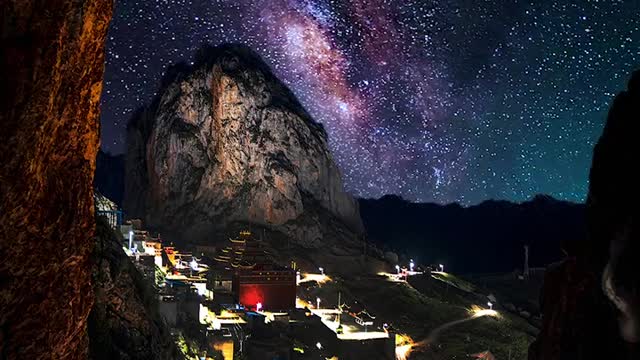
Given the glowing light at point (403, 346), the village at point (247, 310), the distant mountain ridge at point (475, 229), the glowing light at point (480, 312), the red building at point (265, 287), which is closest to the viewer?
the village at point (247, 310)

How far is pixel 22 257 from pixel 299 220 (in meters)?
76.2

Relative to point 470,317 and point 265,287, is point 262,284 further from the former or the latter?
point 470,317

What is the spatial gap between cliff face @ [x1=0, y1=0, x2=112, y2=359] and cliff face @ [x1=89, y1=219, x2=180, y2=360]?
921 cm

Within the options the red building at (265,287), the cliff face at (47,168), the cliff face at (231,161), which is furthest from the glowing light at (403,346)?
the cliff face at (47,168)

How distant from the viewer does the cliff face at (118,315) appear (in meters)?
20.9

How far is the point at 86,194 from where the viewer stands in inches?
464

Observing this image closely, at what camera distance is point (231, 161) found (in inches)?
3487

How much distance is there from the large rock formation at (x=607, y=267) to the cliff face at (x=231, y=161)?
71519mm

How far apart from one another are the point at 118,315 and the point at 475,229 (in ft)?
530

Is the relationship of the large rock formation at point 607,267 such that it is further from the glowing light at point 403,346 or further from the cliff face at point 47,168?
the glowing light at point 403,346

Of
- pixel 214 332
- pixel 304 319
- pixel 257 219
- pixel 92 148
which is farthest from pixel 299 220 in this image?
pixel 92 148

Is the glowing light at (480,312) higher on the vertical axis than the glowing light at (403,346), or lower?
higher

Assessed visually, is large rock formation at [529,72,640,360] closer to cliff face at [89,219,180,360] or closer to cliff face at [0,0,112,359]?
cliff face at [0,0,112,359]

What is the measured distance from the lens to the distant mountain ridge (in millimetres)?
156875
